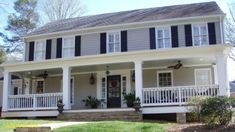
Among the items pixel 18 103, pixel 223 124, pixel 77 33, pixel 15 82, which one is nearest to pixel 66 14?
pixel 15 82

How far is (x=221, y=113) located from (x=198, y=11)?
34.3 feet

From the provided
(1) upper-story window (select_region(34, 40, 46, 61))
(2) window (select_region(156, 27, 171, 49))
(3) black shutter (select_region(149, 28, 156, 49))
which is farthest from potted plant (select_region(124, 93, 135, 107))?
(1) upper-story window (select_region(34, 40, 46, 61))

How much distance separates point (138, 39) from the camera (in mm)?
20062

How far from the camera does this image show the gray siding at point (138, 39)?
1989 cm

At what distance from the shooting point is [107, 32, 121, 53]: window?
66.6 feet

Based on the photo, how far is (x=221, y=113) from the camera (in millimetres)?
10766

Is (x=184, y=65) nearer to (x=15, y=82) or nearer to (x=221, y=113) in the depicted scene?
(x=221, y=113)

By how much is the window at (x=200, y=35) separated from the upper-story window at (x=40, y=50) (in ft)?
31.2

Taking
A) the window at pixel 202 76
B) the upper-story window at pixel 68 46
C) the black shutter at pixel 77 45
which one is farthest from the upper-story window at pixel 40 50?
the window at pixel 202 76

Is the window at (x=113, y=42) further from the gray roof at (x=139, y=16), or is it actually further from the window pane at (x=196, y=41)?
the window pane at (x=196, y=41)

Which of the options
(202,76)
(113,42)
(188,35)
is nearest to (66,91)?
(113,42)

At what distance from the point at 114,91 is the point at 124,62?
12.5 feet

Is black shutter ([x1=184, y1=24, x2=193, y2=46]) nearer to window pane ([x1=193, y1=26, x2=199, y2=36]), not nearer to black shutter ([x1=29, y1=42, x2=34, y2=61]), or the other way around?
window pane ([x1=193, y1=26, x2=199, y2=36])

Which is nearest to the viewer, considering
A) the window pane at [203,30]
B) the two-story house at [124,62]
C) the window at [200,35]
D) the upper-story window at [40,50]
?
the two-story house at [124,62]
